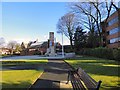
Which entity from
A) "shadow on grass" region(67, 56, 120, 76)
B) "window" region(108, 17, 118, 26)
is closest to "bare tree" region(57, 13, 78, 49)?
"window" region(108, 17, 118, 26)

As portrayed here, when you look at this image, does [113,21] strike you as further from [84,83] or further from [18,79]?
[84,83]

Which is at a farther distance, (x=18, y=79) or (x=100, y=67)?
(x=100, y=67)

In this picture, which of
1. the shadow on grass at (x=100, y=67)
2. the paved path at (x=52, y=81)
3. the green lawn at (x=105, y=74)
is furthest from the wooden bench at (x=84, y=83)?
the shadow on grass at (x=100, y=67)

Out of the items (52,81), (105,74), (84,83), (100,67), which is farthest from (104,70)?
(84,83)

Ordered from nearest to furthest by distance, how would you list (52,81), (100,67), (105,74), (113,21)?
1. (52,81)
2. (105,74)
3. (100,67)
4. (113,21)

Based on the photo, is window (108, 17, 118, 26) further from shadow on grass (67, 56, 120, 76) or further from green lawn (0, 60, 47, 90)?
green lawn (0, 60, 47, 90)

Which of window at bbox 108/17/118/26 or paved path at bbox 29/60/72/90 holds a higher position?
window at bbox 108/17/118/26

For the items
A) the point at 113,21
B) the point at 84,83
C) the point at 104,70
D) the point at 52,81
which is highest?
the point at 113,21

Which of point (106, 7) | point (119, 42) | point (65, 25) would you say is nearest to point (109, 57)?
point (106, 7)

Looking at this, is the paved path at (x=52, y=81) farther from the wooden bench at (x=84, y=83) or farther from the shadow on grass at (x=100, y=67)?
the shadow on grass at (x=100, y=67)

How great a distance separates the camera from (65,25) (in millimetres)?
86438

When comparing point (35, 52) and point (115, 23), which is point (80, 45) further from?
point (115, 23)

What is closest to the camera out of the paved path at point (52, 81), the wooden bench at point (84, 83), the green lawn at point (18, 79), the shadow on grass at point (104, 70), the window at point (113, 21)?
the wooden bench at point (84, 83)

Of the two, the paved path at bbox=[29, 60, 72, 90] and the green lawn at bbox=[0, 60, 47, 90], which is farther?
the green lawn at bbox=[0, 60, 47, 90]
